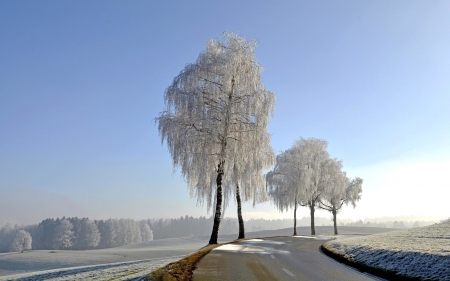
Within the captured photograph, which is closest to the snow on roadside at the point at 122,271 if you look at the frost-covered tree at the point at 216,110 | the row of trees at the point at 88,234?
the frost-covered tree at the point at 216,110

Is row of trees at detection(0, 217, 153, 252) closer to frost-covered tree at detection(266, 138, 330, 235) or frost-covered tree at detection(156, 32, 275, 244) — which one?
frost-covered tree at detection(266, 138, 330, 235)

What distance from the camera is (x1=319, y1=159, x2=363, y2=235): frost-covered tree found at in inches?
1976

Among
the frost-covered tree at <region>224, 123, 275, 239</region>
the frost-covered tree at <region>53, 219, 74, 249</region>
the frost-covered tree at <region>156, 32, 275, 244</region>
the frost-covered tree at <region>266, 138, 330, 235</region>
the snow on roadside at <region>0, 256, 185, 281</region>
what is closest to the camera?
the snow on roadside at <region>0, 256, 185, 281</region>

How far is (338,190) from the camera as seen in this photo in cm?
5078

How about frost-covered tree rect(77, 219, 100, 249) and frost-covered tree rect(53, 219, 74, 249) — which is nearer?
frost-covered tree rect(53, 219, 74, 249)

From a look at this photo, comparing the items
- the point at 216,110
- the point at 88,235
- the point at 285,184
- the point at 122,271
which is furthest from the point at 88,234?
the point at 122,271

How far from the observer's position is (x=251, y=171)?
97.0ft

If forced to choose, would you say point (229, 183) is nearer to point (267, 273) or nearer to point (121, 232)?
point (267, 273)

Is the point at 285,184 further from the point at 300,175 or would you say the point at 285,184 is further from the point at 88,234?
the point at 88,234

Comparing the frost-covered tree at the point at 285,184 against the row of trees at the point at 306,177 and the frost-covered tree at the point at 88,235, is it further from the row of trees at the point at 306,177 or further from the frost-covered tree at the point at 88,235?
the frost-covered tree at the point at 88,235

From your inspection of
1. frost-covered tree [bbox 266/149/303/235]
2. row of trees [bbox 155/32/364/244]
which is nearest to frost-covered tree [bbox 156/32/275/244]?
row of trees [bbox 155/32/364/244]

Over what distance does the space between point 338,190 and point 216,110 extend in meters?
35.3

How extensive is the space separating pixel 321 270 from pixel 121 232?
180 m

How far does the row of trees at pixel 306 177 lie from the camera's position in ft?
149
